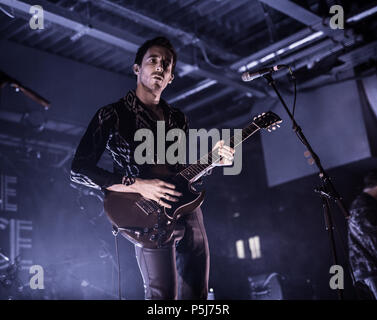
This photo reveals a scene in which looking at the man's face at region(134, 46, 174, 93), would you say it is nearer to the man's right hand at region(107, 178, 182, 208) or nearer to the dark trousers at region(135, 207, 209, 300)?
the man's right hand at region(107, 178, 182, 208)

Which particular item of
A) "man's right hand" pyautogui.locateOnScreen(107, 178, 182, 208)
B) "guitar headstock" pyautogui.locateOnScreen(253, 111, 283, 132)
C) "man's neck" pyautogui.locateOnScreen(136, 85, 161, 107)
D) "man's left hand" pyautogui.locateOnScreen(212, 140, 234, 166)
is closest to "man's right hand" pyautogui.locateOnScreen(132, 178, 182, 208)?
"man's right hand" pyautogui.locateOnScreen(107, 178, 182, 208)

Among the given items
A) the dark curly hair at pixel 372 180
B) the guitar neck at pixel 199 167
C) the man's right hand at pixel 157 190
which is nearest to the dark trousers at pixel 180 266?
the man's right hand at pixel 157 190

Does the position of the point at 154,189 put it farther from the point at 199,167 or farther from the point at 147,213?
the point at 199,167

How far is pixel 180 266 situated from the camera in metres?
2.68

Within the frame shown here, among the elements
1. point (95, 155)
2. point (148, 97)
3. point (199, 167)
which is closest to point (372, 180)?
point (199, 167)

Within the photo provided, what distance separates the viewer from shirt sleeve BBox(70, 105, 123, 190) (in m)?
2.82

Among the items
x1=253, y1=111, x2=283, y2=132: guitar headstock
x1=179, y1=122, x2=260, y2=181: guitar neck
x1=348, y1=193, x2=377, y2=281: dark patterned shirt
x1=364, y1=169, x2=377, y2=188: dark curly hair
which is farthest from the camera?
x1=364, y1=169, x2=377, y2=188: dark curly hair

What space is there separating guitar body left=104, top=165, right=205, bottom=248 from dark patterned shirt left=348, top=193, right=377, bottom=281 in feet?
10.0

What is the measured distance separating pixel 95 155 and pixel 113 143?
0.15 metres

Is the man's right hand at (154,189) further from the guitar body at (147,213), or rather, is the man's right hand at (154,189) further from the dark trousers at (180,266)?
the dark trousers at (180,266)

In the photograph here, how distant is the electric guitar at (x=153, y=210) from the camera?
105 inches

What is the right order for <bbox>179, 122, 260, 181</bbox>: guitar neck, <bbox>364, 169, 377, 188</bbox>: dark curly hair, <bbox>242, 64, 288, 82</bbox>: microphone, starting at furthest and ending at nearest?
<bbox>364, 169, 377, 188</bbox>: dark curly hair, <bbox>242, 64, 288, 82</bbox>: microphone, <bbox>179, 122, 260, 181</bbox>: guitar neck
